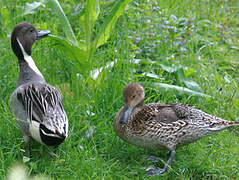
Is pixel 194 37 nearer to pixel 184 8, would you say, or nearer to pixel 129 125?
pixel 184 8

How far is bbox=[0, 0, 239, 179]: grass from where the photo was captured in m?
3.61

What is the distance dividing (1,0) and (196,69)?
279 centimetres

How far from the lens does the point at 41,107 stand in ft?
11.7

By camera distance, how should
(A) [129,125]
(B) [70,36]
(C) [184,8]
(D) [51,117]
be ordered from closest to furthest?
(D) [51,117] < (A) [129,125] < (B) [70,36] < (C) [184,8]

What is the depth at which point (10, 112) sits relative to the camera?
3.94 metres

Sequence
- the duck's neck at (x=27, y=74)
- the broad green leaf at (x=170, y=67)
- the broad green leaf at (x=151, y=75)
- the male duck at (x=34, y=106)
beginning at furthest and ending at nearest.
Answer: the broad green leaf at (x=170, y=67) → the broad green leaf at (x=151, y=75) → the duck's neck at (x=27, y=74) → the male duck at (x=34, y=106)

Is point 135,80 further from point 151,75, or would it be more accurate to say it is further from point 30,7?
point 30,7

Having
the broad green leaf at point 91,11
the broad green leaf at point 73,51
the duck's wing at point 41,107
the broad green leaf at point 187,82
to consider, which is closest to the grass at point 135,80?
the broad green leaf at point 187,82

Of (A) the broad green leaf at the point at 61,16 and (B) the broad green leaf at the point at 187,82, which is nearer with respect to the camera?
(A) the broad green leaf at the point at 61,16

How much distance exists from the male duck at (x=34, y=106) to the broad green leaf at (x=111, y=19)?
0.79 metres

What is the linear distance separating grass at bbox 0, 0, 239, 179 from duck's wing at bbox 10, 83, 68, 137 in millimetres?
266

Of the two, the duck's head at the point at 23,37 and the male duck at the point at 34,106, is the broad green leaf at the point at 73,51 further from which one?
the male duck at the point at 34,106

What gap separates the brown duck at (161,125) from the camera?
3609 millimetres

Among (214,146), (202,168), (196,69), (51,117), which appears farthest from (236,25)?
(51,117)
